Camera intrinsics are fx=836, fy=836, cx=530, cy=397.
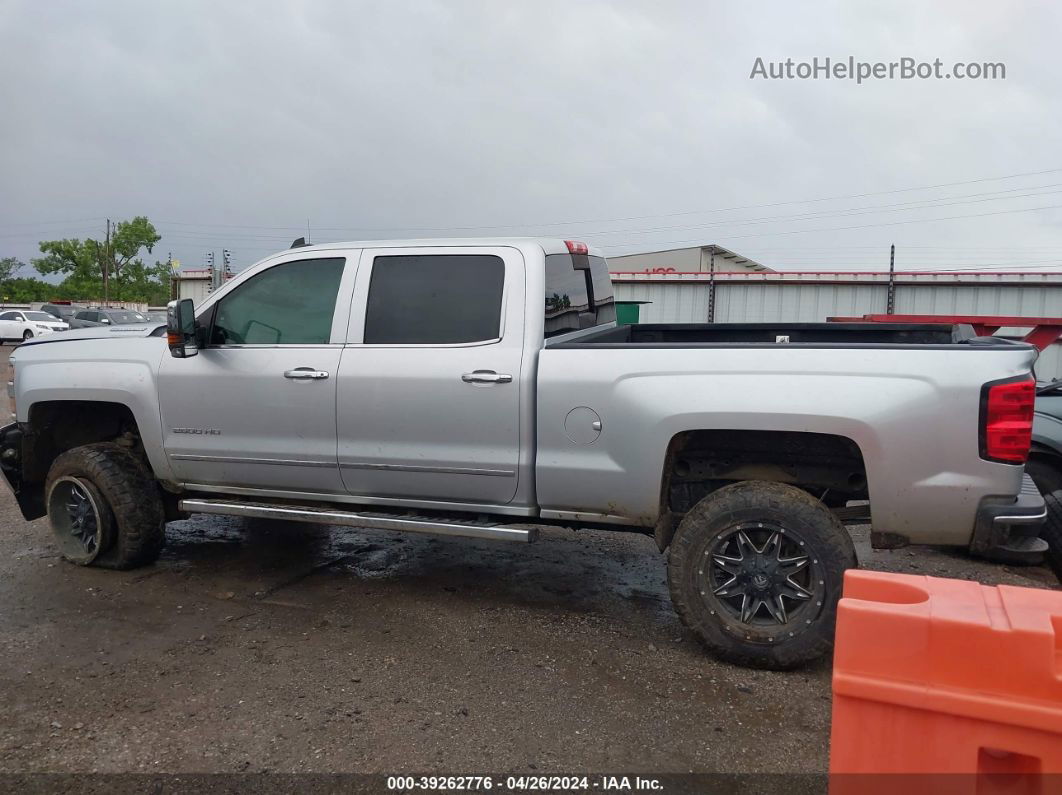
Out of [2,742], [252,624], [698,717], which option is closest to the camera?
[2,742]

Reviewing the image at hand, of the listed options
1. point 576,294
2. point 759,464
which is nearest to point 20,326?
point 576,294

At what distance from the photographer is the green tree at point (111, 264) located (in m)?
73.4

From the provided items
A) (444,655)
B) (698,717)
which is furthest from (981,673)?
(444,655)

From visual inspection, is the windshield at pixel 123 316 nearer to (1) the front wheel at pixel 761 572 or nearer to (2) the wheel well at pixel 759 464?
(2) the wheel well at pixel 759 464

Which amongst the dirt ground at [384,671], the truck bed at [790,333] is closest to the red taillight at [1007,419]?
the truck bed at [790,333]

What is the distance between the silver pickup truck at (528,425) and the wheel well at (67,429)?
14 millimetres

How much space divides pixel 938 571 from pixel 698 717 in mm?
2846

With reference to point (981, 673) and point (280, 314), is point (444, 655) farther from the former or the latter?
point (981, 673)

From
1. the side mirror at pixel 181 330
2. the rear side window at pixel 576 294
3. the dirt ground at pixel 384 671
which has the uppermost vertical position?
the rear side window at pixel 576 294

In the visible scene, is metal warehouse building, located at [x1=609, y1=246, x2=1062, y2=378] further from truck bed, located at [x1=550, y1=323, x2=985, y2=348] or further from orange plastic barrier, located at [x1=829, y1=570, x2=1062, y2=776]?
orange plastic barrier, located at [x1=829, y1=570, x2=1062, y2=776]

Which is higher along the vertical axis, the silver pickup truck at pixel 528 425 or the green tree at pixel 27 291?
the green tree at pixel 27 291

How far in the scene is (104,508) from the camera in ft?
17.0

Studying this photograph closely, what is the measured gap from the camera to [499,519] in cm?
455

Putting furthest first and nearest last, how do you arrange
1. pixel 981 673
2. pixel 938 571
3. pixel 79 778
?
pixel 938 571
pixel 79 778
pixel 981 673
